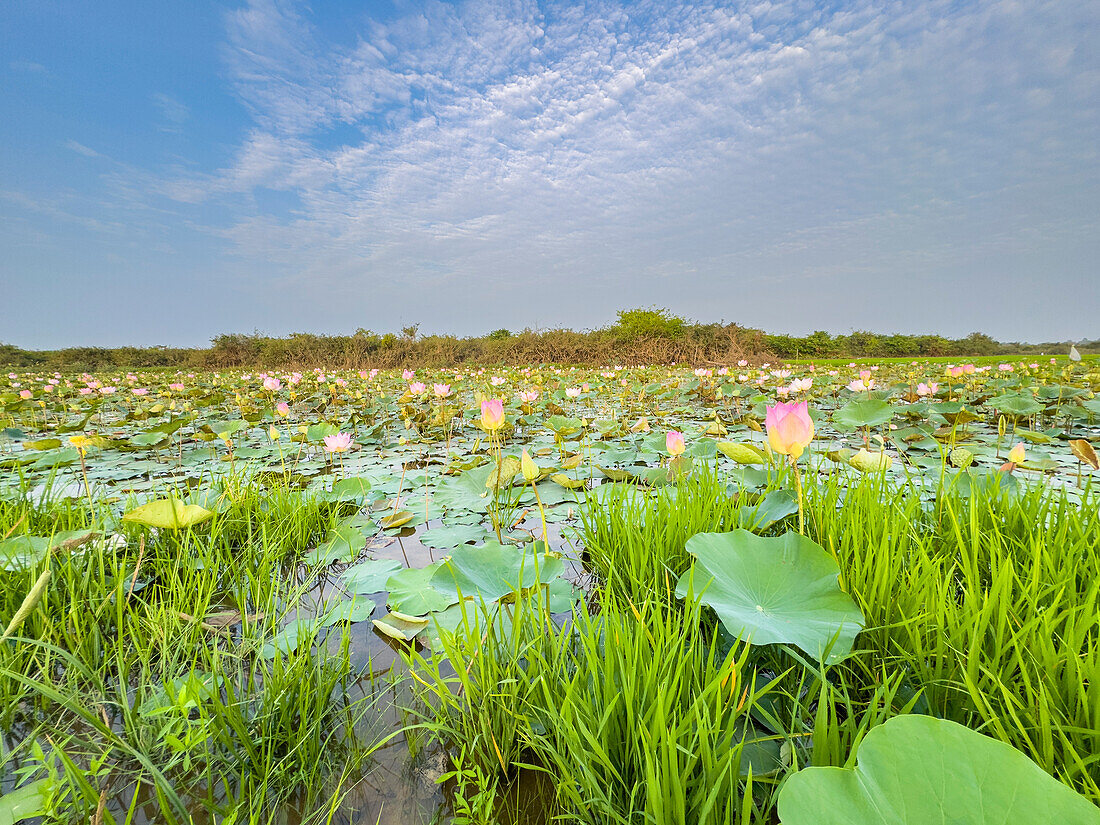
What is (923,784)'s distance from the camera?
0.46 metres

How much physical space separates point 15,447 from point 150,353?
60.4ft

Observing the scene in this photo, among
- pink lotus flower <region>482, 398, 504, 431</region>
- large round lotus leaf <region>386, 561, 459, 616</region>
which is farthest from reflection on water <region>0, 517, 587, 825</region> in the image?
pink lotus flower <region>482, 398, 504, 431</region>

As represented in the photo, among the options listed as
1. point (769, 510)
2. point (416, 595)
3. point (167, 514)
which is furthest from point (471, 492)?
point (769, 510)

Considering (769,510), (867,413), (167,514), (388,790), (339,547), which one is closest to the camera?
(388,790)

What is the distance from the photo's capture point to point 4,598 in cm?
109

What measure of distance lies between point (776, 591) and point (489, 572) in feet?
2.07

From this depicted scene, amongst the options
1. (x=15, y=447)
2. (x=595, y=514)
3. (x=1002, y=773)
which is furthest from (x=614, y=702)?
(x=15, y=447)

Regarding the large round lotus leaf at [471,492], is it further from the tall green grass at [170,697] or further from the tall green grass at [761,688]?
the tall green grass at [761,688]

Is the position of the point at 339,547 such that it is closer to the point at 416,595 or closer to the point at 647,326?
the point at 416,595

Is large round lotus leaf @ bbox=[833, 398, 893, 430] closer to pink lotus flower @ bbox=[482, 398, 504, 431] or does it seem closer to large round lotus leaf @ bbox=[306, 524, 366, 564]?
pink lotus flower @ bbox=[482, 398, 504, 431]

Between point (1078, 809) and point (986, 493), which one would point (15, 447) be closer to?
point (1078, 809)

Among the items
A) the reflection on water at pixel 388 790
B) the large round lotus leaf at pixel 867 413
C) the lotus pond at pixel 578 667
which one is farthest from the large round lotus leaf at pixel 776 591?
the large round lotus leaf at pixel 867 413

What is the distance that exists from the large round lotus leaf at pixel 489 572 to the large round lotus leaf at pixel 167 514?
24.4 inches

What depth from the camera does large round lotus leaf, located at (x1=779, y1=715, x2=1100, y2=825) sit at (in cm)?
43
